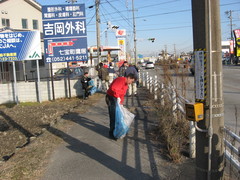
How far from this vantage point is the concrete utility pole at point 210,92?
2.89 meters

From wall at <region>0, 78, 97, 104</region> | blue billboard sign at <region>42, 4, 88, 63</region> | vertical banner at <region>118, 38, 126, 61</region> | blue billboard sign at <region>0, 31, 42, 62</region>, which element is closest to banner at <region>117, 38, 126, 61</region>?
vertical banner at <region>118, 38, 126, 61</region>

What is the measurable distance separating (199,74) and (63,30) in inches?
461

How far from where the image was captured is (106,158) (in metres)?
5.15

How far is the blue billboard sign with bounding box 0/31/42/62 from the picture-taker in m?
13.8

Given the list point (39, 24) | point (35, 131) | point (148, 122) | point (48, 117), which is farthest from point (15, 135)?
point (39, 24)

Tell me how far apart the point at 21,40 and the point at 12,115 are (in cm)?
449

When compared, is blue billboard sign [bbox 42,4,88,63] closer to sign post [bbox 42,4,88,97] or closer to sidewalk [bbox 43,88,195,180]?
sign post [bbox 42,4,88,97]

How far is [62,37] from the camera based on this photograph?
1372 cm

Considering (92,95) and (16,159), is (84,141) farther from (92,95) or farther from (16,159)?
(92,95)

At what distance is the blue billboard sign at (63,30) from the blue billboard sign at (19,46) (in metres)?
0.68

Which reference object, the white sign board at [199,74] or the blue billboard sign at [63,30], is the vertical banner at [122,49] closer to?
the blue billboard sign at [63,30]

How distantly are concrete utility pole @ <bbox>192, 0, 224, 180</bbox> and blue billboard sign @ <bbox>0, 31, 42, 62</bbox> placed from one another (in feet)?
40.2

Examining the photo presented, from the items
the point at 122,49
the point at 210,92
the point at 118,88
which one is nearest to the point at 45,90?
the point at 122,49

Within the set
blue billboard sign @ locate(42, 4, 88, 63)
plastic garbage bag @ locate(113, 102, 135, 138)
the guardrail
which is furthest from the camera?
blue billboard sign @ locate(42, 4, 88, 63)
